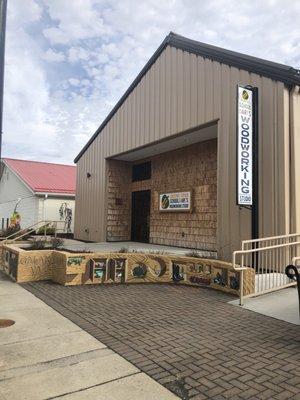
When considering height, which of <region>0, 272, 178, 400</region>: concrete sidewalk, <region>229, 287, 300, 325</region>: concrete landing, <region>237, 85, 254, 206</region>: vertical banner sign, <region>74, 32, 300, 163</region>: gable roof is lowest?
<region>0, 272, 178, 400</region>: concrete sidewalk

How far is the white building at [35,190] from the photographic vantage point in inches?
1065

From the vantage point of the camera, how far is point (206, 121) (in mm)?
12203

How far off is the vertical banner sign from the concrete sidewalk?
18.9ft

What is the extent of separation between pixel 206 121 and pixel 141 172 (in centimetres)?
727

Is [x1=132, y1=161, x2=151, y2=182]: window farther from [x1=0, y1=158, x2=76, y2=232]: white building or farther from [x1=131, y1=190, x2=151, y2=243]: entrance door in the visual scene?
[x1=0, y1=158, x2=76, y2=232]: white building

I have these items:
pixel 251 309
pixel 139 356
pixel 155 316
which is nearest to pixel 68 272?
pixel 155 316

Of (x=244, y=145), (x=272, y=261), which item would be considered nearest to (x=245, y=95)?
(x=244, y=145)

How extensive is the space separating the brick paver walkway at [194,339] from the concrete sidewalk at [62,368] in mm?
211

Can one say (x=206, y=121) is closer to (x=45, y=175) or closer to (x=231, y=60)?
(x=231, y=60)

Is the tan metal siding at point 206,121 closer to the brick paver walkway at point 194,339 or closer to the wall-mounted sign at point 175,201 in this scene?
the wall-mounted sign at point 175,201

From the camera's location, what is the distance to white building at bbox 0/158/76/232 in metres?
27.0

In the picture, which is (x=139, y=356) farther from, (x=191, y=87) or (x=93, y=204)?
(x=93, y=204)

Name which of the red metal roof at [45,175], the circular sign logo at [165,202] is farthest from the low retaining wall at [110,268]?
the red metal roof at [45,175]

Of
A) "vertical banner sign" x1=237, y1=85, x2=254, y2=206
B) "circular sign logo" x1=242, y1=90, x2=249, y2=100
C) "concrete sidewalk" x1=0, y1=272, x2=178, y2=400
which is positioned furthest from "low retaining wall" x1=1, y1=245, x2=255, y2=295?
"circular sign logo" x1=242, y1=90, x2=249, y2=100
